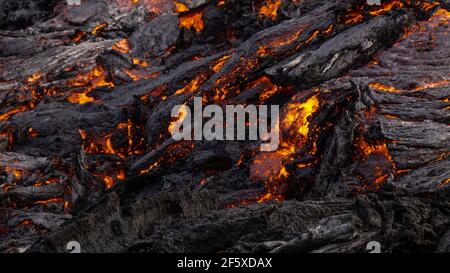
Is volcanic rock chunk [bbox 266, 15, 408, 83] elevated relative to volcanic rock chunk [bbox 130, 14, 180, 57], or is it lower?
lower

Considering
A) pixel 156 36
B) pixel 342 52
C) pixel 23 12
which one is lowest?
pixel 342 52

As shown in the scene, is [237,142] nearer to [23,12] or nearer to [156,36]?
[156,36]

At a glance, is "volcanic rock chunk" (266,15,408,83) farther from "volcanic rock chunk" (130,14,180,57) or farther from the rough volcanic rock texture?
"volcanic rock chunk" (130,14,180,57)

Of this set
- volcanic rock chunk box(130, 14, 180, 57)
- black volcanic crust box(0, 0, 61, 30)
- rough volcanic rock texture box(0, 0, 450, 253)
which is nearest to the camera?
rough volcanic rock texture box(0, 0, 450, 253)

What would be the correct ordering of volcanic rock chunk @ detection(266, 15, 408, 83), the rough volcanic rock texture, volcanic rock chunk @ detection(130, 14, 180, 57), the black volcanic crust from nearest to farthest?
the rough volcanic rock texture, volcanic rock chunk @ detection(266, 15, 408, 83), volcanic rock chunk @ detection(130, 14, 180, 57), the black volcanic crust

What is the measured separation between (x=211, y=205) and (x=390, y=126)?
26.1 feet

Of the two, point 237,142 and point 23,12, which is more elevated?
point 23,12

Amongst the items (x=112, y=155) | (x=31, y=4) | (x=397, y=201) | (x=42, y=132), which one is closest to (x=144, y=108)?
(x=112, y=155)

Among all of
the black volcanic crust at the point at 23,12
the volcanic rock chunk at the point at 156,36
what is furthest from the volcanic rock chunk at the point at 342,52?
the black volcanic crust at the point at 23,12

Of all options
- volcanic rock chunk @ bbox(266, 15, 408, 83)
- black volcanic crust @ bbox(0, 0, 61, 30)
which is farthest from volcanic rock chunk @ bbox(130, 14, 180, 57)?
volcanic rock chunk @ bbox(266, 15, 408, 83)

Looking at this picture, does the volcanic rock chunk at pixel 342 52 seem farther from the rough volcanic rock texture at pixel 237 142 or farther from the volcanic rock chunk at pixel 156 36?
the volcanic rock chunk at pixel 156 36

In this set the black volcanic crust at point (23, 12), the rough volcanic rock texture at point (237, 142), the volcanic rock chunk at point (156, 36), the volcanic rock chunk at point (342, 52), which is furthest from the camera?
the black volcanic crust at point (23, 12)

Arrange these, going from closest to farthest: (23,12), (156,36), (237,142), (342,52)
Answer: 1. (237,142)
2. (342,52)
3. (156,36)
4. (23,12)

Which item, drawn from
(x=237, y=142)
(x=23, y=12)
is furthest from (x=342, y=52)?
(x=23, y=12)
